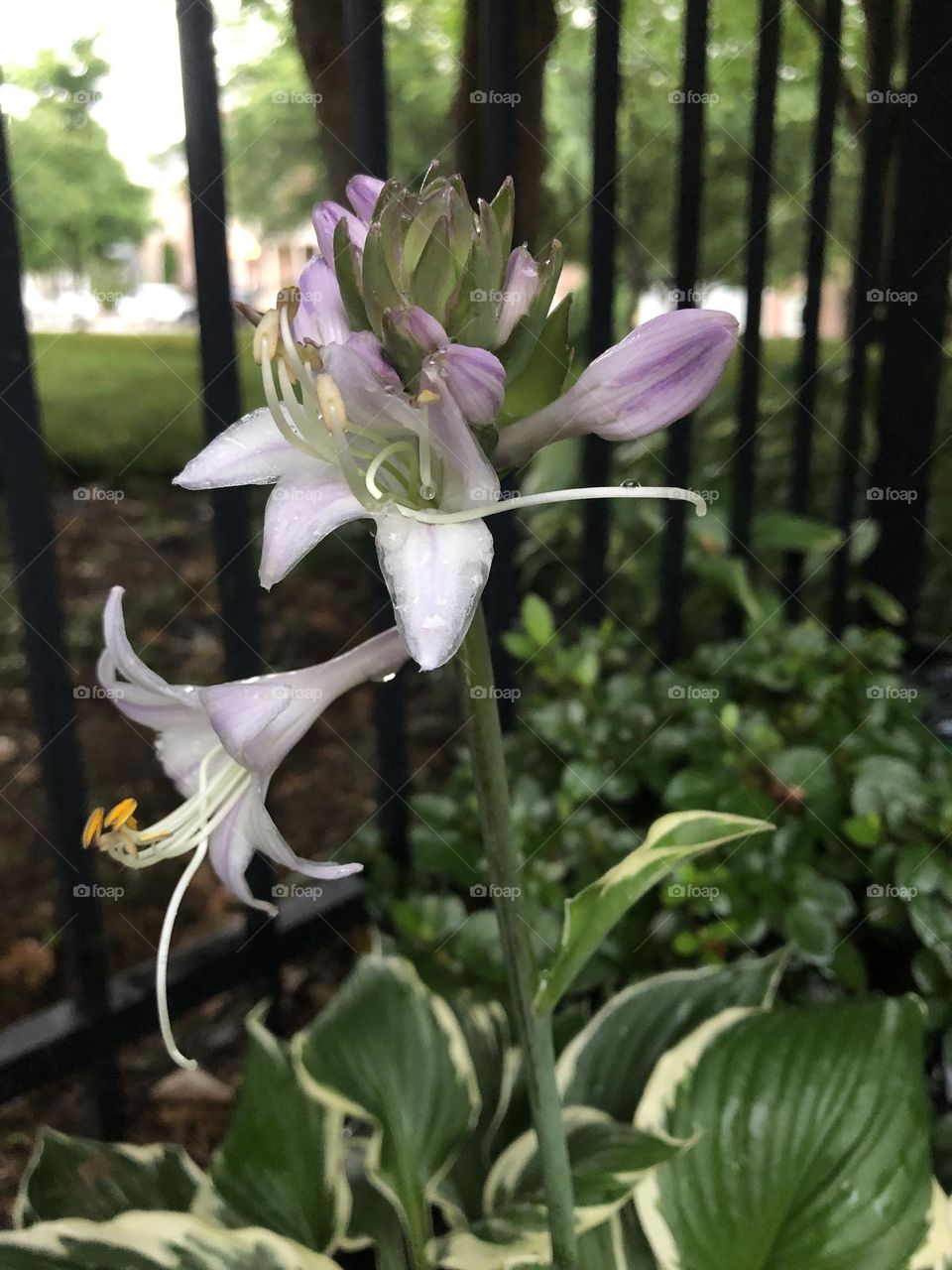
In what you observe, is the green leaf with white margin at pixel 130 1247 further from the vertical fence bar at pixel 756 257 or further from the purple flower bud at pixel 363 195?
the vertical fence bar at pixel 756 257

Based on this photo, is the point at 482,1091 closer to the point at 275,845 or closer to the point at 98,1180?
the point at 98,1180

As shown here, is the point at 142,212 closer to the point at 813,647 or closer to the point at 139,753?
the point at 139,753

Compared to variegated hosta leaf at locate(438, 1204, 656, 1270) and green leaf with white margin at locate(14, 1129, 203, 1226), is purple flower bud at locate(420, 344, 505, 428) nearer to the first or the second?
variegated hosta leaf at locate(438, 1204, 656, 1270)

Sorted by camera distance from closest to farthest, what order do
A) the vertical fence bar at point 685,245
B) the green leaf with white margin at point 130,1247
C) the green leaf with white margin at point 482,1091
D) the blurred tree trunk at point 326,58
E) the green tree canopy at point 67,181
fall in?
the green leaf with white margin at point 130,1247
the green leaf with white margin at point 482,1091
the vertical fence bar at point 685,245
the blurred tree trunk at point 326,58
the green tree canopy at point 67,181
